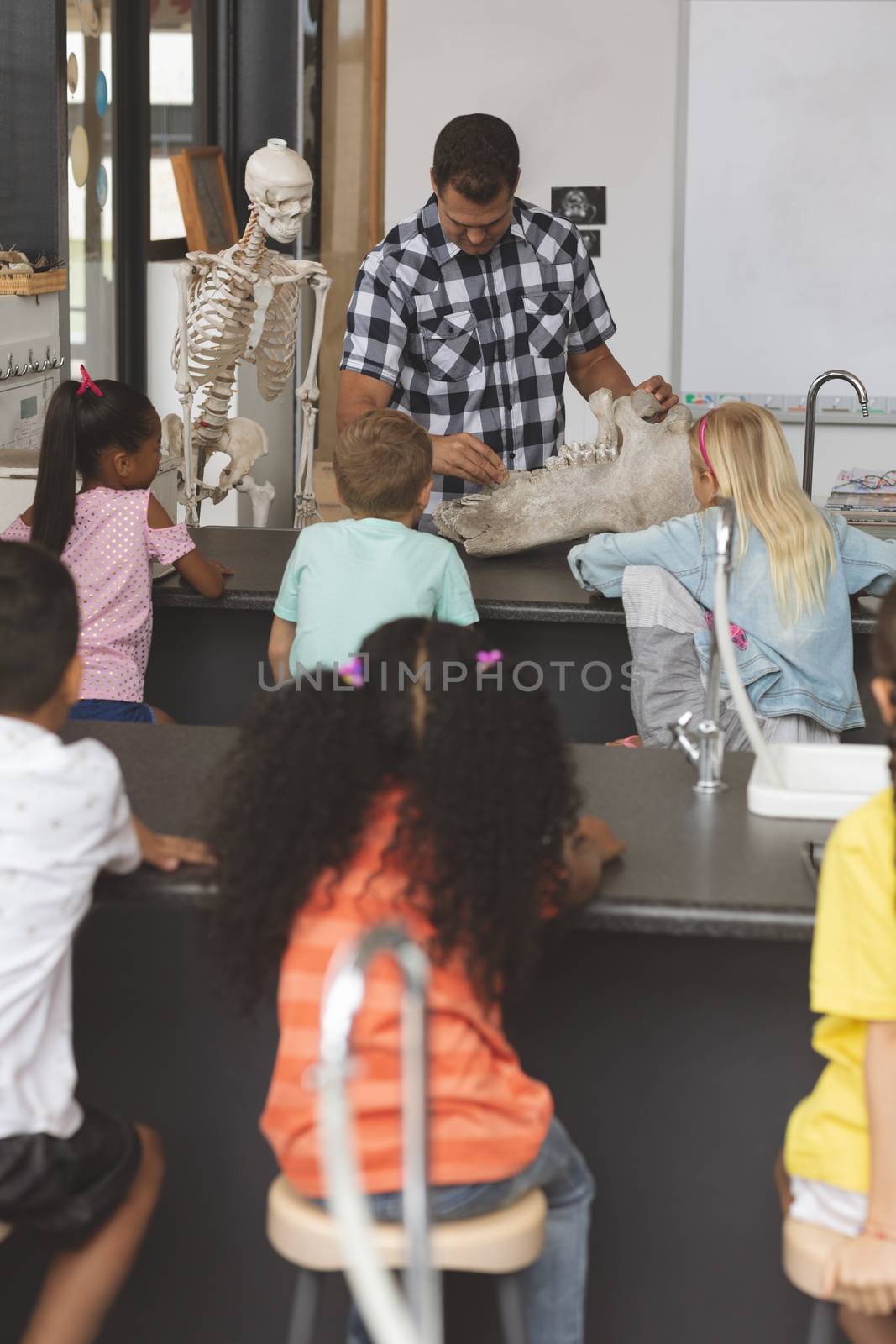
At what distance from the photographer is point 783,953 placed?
5.80 feet

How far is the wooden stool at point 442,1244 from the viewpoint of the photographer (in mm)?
1352

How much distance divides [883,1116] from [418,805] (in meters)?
0.48

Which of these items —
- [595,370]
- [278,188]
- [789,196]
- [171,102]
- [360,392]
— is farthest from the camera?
[171,102]

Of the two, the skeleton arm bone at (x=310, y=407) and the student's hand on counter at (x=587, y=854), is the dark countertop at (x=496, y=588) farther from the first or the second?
the student's hand on counter at (x=587, y=854)

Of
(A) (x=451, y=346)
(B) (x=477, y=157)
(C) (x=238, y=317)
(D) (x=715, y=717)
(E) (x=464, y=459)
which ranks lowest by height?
(D) (x=715, y=717)

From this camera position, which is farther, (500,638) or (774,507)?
(500,638)

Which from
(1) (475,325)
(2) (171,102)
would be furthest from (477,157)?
(2) (171,102)

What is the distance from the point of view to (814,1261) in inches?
54.3

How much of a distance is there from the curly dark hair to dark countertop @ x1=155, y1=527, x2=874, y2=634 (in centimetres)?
135

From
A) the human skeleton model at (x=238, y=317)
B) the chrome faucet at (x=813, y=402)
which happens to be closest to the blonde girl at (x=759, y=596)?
the chrome faucet at (x=813, y=402)

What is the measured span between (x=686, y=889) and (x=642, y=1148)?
0.43 m

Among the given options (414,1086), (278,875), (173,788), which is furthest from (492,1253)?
(173,788)

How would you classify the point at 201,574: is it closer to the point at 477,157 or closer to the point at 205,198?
the point at 477,157

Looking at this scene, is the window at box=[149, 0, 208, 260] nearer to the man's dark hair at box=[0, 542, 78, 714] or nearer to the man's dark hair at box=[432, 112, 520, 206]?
the man's dark hair at box=[432, 112, 520, 206]
